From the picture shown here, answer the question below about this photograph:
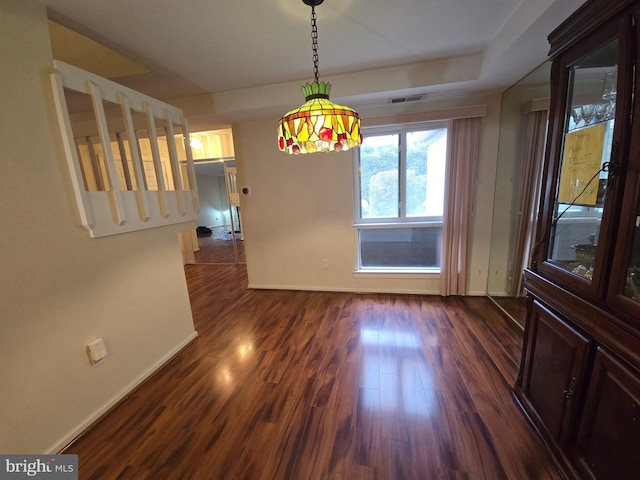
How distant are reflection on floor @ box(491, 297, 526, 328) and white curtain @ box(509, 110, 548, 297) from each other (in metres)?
0.09

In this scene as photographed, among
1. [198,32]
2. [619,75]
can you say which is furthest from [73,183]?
[619,75]

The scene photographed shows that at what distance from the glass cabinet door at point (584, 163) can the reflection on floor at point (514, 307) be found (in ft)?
5.02

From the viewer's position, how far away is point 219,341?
7.78 feet

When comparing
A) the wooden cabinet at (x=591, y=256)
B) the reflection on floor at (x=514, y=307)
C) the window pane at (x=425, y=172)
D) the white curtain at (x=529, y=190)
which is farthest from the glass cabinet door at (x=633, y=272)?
the window pane at (x=425, y=172)

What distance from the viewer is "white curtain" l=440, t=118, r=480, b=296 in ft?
8.80

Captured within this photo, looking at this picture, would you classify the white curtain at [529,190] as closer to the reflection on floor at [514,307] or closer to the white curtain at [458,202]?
the reflection on floor at [514,307]

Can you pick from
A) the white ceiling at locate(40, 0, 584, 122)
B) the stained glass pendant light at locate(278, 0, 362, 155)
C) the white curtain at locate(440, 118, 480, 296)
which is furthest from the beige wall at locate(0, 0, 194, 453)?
the white curtain at locate(440, 118, 480, 296)

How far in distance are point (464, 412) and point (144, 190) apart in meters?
2.63

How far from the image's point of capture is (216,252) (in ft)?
19.9

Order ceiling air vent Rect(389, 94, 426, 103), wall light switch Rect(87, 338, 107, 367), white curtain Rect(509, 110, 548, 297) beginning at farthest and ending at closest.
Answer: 1. ceiling air vent Rect(389, 94, 426, 103)
2. white curtain Rect(509, 110, 548, 297)
3. wall light switch Rect(87, 338, 107, 367)

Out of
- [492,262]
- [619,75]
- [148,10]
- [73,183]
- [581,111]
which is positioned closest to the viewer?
[619,75]

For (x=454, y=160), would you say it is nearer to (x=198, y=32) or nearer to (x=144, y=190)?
(x=198, y=32)

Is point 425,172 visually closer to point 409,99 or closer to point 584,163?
point 409,99

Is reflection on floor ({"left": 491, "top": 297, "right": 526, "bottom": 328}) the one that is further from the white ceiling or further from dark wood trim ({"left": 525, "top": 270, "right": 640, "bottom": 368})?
the white ceiling
